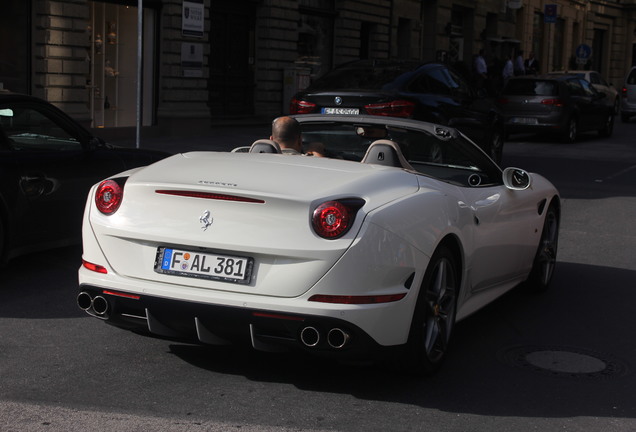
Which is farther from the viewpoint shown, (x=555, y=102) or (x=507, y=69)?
(x=507, y=69)

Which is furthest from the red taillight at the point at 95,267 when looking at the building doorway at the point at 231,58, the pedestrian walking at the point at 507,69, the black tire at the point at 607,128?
the pedestrian walking at the point at 507,69

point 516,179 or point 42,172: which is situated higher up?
point 516,179

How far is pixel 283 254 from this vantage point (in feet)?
15.5

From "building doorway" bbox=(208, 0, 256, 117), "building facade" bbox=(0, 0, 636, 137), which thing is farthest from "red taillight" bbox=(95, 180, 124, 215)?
"building doorway" bbox=(208, 0, 256, 117)

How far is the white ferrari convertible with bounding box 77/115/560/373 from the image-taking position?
4.71m

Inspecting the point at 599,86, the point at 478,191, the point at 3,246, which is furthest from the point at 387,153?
the point at 599,86

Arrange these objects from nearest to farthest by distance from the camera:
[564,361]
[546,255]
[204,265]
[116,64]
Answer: [204,265] → [564,361] → [546,255] → [116,64]

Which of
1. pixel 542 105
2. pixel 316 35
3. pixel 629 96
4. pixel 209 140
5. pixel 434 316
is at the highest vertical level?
pixel 316 35

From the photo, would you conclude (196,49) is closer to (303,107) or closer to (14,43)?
(14,43)

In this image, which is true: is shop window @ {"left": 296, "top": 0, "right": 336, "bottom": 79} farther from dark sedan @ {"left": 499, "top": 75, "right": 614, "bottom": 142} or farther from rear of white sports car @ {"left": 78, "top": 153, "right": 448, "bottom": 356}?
rear of white sports car @ {"left": 78, "top": 153, "right": 448, "bottom": 356}

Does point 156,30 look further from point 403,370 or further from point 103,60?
point 403,370

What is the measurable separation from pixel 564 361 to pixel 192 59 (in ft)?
62.6

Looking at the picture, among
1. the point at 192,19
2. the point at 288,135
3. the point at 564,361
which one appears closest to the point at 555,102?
the point at 192,19

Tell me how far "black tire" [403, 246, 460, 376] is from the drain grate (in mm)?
506
